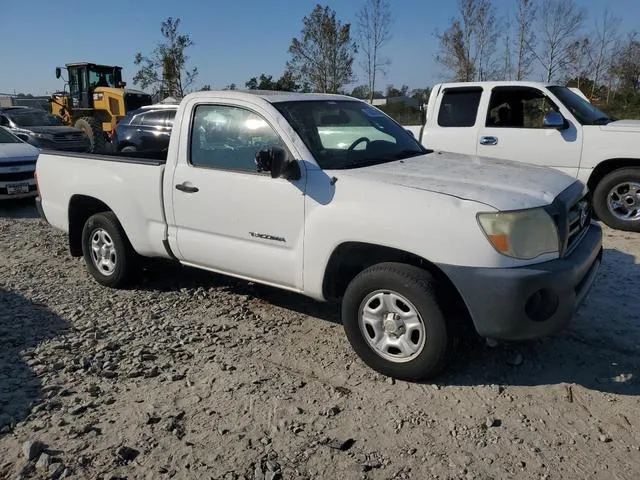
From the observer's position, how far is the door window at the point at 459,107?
7.70 m

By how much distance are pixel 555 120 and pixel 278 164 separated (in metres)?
4.62

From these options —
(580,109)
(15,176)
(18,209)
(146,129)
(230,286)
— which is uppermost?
(580,109)

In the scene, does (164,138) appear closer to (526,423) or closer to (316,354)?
(316,354)

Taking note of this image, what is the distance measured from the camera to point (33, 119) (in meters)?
15.2

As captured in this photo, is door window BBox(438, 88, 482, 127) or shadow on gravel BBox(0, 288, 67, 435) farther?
door window BBox(438, 88, 482, 127)

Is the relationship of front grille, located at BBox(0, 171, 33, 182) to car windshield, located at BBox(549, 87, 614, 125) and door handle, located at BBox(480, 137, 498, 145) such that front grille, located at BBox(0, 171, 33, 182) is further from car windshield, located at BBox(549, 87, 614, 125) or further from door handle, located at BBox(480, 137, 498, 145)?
car windshield, located at BBox(549, 87, 614, 125)

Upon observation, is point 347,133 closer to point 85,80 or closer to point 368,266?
point 368,266

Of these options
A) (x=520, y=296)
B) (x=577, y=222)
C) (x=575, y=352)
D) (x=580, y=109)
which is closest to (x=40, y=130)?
(x=580, y=109)

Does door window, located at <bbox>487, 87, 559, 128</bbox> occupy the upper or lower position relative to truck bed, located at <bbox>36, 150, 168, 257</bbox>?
upper

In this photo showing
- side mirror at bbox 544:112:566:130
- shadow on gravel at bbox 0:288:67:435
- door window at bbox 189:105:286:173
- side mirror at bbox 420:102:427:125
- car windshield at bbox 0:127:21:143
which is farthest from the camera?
car windshield at bbox 0:127:21:143

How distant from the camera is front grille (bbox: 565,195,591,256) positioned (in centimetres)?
348

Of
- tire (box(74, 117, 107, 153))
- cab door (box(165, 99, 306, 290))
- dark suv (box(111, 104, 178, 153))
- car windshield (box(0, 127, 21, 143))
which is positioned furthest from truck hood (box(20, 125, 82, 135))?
cab door (box(165, 99, 306, 290))

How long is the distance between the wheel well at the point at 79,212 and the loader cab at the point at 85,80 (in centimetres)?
1600

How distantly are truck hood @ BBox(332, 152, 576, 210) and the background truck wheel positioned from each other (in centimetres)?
54
